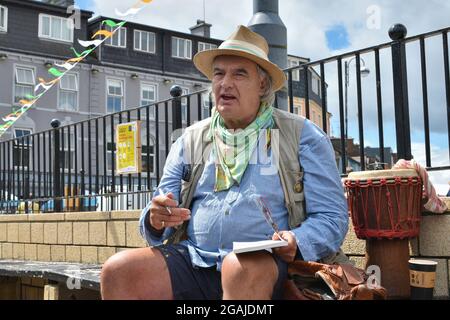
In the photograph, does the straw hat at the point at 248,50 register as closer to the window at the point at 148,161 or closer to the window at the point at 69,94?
the window at the point at 148,161

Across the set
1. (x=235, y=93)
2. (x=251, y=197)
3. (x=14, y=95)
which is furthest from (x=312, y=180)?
(x=14, y=95)

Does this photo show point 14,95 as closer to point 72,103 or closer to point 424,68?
point 72,103

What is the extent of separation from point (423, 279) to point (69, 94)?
1188 inches

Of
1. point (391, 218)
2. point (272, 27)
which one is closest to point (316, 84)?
A: point (272, 27)

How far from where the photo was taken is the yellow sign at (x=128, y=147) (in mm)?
5898

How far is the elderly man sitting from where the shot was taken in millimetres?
2539

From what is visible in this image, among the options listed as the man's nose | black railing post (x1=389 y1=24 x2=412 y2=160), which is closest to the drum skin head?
black railing post (x1=389 y1=24 x2=412 y2=160)

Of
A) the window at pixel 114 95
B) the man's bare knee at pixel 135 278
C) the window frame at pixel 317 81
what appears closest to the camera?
the man's bare knee at pixel 135 278

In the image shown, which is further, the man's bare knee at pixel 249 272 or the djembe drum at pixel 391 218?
the djembe drum at pixel 391 218

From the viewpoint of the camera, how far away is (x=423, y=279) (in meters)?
3.03

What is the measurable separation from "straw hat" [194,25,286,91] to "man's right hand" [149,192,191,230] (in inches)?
29.1

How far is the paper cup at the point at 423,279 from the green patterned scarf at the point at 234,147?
1.05 m

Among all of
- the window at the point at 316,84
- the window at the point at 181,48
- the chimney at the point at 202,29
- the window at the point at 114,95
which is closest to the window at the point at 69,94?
the window at the point at 114,95

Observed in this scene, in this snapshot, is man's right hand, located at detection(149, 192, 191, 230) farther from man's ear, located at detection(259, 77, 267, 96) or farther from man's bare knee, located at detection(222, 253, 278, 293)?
man's ear, located at detection(259, 77, 267, 96)
